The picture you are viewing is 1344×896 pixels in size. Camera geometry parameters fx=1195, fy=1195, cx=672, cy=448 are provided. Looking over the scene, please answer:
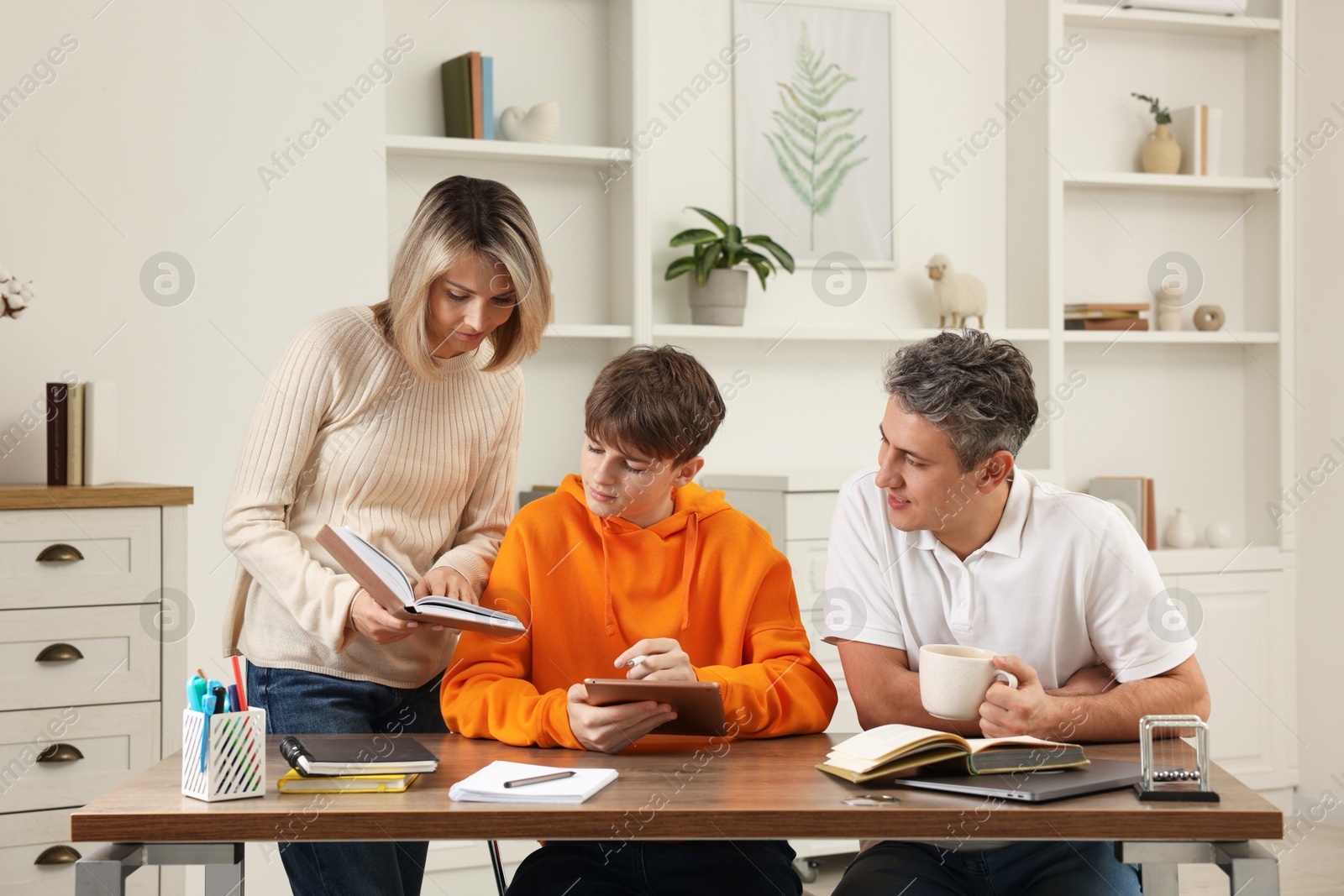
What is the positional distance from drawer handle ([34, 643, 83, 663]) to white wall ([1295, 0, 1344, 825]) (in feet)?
12.5

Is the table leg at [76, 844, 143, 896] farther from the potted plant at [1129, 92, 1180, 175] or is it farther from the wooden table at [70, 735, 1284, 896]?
the potted plant at [1129, 92, 1180, 175]

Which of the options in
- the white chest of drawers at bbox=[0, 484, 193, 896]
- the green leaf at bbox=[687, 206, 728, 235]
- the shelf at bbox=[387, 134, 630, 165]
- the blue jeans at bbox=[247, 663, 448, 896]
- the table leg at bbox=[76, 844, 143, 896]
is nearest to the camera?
the table leg at bbox=[76, 844, 143, 896]

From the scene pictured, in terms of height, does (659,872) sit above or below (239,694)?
below

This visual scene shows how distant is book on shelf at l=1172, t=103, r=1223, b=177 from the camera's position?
4.20 m

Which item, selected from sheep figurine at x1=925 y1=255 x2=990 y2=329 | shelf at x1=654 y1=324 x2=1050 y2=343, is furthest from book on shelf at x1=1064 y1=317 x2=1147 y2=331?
sheep figurine at x1=925 y1=255 x2=990 y2=329

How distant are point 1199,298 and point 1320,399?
548mm

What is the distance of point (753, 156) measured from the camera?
3.91 m

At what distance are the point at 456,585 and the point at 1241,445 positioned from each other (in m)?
3.65

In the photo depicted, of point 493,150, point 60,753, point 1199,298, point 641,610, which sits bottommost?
point 60,753

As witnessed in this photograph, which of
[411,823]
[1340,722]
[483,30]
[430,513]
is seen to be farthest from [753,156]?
[411,823]

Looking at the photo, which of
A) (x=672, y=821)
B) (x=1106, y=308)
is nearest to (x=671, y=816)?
(x=672, y=821)

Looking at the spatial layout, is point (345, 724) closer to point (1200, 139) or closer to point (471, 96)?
point (471, 96)

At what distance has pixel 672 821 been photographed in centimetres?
129

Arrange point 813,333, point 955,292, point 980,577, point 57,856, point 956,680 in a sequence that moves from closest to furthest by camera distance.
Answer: point 956,680, point 980,577, point 57,856, point 813,333, point 955,292
